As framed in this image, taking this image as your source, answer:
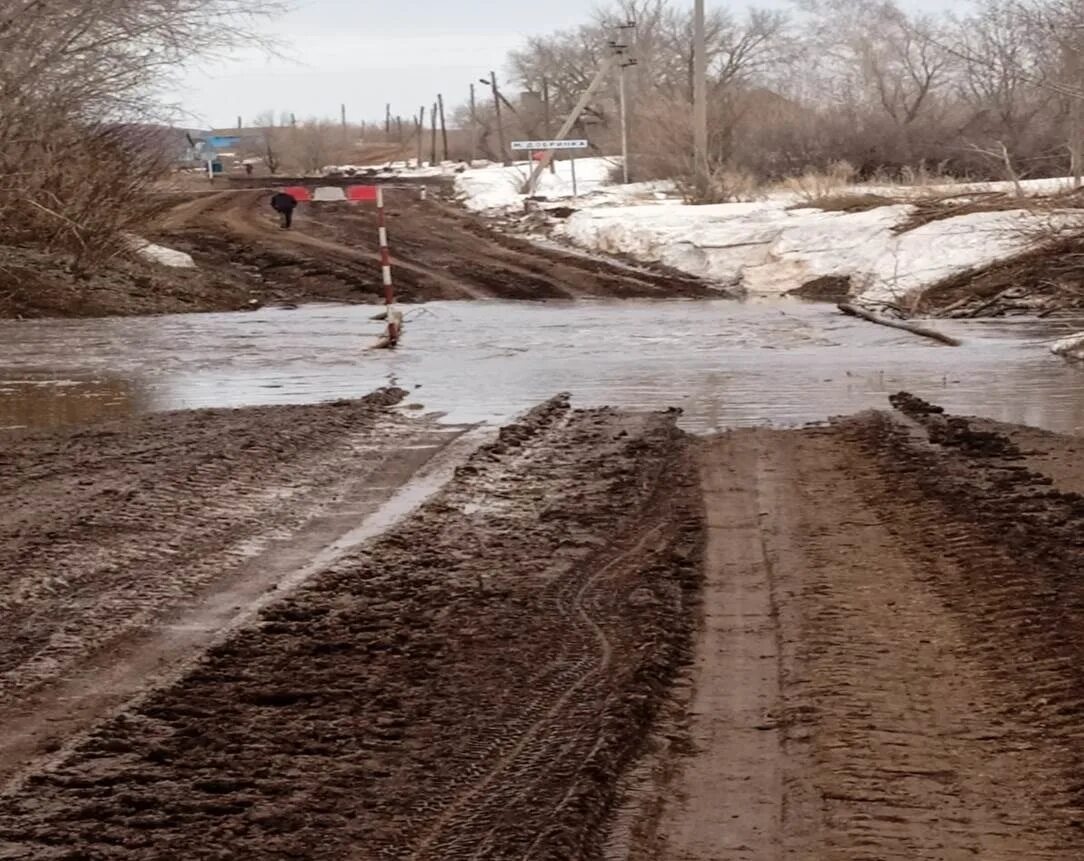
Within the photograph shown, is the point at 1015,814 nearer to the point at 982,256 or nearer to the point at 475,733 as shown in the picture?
the point at 475,733

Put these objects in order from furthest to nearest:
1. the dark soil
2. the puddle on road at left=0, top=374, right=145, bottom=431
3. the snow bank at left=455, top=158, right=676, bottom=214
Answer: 1. the snow bank at left=455, top=158, right=676, bottom=214
2. the dark soil
3. the puddle on road at left=0, top=374, right=145, bottom=431

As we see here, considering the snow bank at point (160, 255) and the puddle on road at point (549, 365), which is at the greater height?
the snow bank at point (160, 255)

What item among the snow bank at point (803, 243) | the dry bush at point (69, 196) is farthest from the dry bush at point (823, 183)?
the dry bush at point (69, 196)

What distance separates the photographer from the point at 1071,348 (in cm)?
1584

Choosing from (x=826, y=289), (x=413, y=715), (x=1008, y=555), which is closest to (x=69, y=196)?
(x=826, y=289)

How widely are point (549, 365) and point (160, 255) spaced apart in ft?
48.5

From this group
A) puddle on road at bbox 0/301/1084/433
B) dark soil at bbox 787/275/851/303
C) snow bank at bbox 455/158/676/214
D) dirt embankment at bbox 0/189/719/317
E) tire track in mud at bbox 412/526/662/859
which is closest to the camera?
tire track in mud at bbox 412/526/662/859

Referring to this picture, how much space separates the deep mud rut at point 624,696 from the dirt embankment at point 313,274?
53.6ft

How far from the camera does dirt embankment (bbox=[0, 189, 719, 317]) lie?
24.1 metres

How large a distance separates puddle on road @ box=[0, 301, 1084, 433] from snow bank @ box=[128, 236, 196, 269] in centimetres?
509

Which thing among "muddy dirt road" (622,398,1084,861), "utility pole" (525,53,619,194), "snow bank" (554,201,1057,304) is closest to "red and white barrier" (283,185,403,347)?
"snow bank" (554,201,1057,304)

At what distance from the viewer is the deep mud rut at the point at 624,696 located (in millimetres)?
4172

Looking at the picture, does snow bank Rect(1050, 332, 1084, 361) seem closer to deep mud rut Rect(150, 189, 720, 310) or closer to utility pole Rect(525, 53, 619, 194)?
deep mud rut Rect(150, 189, 720, 310)

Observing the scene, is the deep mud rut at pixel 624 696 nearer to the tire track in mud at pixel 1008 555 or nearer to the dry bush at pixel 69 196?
the tire track in mud at pixel 1008 555
